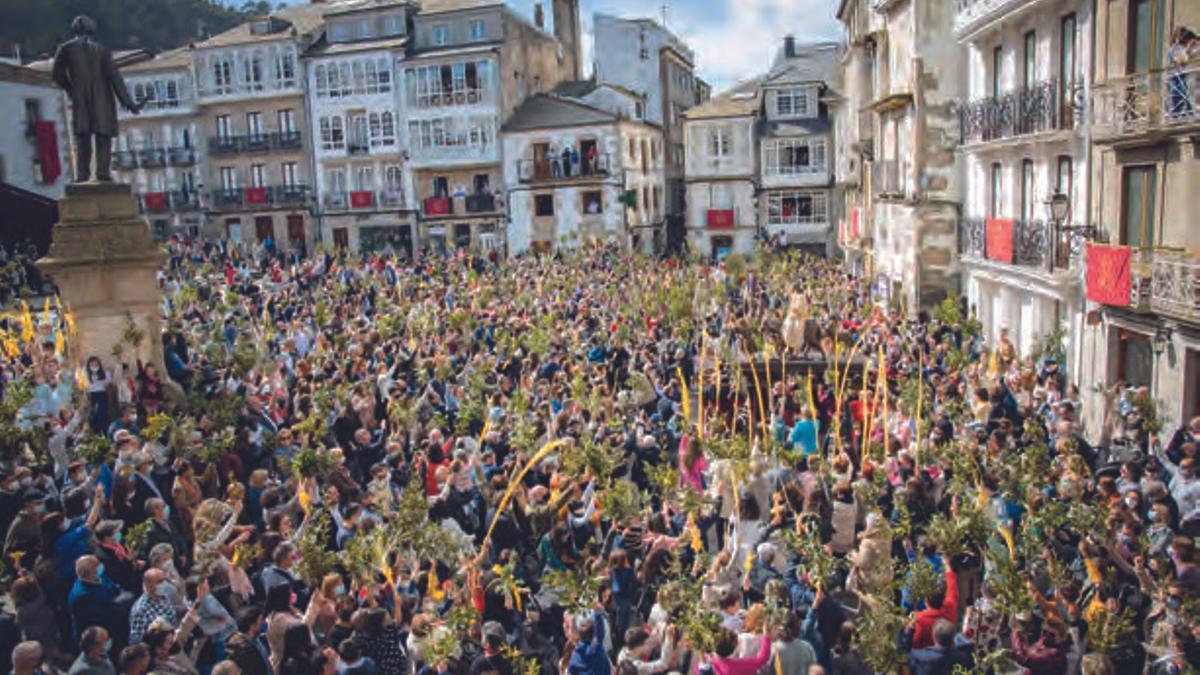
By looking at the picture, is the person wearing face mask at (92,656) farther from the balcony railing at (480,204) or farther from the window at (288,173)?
the window at (288,173)

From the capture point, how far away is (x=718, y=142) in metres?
56.4

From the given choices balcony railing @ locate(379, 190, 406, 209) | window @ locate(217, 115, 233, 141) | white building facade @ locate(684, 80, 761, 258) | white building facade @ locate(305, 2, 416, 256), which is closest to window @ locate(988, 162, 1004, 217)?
white building facade @ locate(684, 80, 761, 258)

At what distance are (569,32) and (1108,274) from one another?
52248 millimetres

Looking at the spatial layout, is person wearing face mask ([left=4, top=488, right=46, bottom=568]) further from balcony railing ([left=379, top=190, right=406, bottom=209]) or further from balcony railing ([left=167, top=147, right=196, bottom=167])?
balcony railing ([left=167, top=147, right=196, bottom=167])

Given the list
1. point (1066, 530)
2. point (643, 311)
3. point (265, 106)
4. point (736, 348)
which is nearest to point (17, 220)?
point (265, 106)

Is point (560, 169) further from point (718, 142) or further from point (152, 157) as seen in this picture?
point (152, 157)

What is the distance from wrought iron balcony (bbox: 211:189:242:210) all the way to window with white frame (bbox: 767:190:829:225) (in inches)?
1219

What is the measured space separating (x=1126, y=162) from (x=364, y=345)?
51.4 feet

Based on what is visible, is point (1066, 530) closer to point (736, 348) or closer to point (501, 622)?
point (501, 622)

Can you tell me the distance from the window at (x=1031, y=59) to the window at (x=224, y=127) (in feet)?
156

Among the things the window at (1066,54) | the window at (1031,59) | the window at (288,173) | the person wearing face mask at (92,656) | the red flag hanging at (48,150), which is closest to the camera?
the person wearing face mask at (92,656)

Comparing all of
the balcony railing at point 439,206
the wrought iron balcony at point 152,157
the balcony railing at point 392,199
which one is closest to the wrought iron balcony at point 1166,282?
the balcony railing at point 439,206

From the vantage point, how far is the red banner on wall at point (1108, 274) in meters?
18.7

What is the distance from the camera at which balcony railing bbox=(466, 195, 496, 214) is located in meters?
55.3
